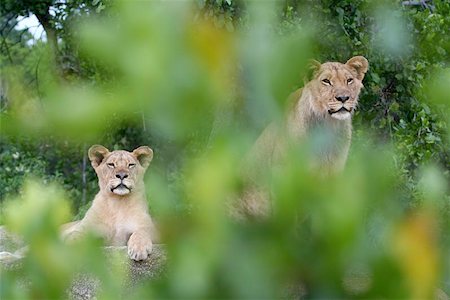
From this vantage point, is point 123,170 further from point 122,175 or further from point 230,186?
point 230,186

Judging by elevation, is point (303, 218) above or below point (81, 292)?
above

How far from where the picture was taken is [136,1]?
103cm

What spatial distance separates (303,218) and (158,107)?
0.28 m

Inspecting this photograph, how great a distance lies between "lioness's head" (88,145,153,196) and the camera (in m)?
6.52

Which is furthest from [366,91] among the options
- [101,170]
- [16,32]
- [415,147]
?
[16,32]

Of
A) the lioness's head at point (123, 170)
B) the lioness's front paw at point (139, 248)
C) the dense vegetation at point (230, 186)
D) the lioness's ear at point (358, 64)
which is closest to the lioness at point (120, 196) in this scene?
the lioness's head at point (123, 170)

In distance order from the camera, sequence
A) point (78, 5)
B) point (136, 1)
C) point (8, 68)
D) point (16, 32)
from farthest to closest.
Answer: point (16, 32)
point (8, 68)
point (78, 5)
point (136, 1)

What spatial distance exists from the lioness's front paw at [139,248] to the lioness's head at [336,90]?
134 cm

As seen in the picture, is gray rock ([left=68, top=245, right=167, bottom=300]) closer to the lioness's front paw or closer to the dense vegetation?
the lioness's front paw

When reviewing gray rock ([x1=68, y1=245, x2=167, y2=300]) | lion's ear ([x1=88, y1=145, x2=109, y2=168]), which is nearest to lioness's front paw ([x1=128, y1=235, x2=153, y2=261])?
gray rock ([x1=68, y1=245, x2=167, y2=300])

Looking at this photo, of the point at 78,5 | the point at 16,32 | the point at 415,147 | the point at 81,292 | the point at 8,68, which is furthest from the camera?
the point at 16,32

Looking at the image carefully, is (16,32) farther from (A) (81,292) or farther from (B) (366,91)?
(A) (81,292)

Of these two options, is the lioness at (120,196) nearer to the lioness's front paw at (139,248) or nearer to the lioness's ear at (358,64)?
the lioness's front paw at (139,248)

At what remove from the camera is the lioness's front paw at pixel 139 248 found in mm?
5777
